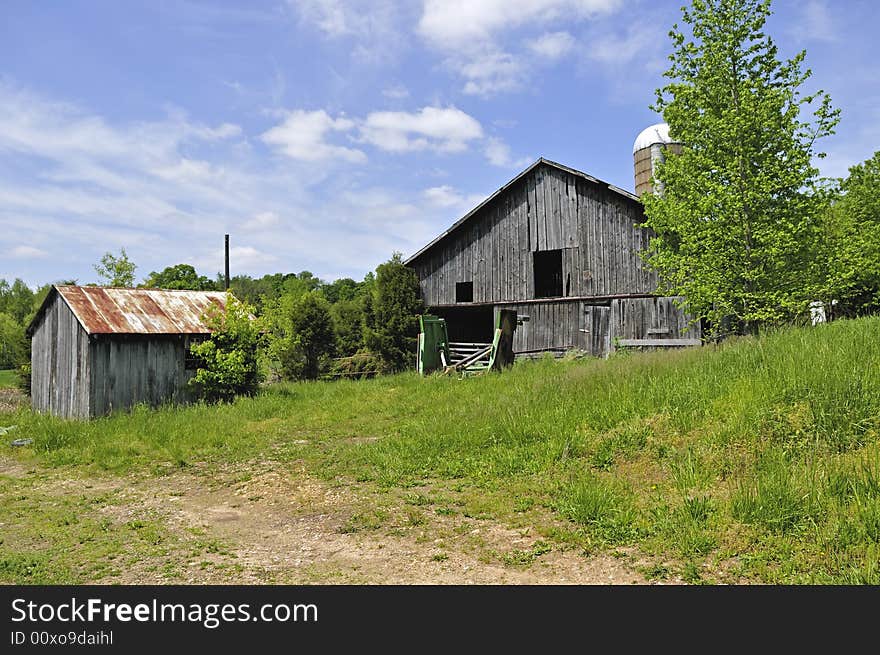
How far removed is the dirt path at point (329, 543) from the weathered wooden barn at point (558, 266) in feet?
49.1

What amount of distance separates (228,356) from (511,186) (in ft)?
41.1

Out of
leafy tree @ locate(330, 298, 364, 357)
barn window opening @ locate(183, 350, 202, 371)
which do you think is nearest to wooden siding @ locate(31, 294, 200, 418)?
barn window opening @ locate(183, 350, 202, 371)

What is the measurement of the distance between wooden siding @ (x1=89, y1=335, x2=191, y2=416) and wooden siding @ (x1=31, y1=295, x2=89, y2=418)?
12.3 inches

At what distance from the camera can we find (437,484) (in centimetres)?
831

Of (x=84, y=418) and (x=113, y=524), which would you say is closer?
(x=113, y=524)

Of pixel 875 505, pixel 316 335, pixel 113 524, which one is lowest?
pixel 113 524

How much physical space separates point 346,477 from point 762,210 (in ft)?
37.1

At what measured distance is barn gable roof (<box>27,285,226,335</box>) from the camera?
1659 centimetres

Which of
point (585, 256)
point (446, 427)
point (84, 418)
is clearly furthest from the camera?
Answer: point (585, 256)

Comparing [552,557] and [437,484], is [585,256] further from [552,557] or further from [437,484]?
[552,557]

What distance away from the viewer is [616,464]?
7844 millimetres

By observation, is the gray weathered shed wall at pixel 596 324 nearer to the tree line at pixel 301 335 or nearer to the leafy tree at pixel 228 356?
the tree line at pixel 301 335

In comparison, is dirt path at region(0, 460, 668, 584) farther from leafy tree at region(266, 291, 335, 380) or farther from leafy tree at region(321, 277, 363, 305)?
leafy tree at region(321, 277, 363, 305)

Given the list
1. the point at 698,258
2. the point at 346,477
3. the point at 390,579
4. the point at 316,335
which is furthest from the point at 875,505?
the point at 316,335
